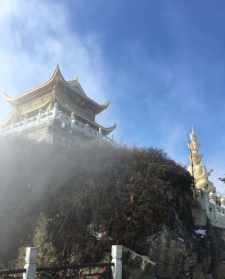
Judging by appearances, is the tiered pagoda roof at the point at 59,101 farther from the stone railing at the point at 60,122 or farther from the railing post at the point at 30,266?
the railing post at the point at 30,266

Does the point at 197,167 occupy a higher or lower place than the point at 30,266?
higher

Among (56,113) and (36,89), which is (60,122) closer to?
(56,113)

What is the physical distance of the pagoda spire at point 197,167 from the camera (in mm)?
33787

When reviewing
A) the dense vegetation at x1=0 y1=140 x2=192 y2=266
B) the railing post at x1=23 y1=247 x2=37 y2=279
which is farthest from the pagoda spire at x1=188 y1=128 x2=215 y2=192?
the railing post at x1=23 y1=247 x2=37 y2=279

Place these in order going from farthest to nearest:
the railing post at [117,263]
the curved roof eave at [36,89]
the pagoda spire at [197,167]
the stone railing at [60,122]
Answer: the pagoda spire at [197,167], the curved roof eave at [36,89], the stone railing at [60,122], the railing post at [117,263]

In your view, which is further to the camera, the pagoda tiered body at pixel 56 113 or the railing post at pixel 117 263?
the pagoda tiered body at pixel 56 113

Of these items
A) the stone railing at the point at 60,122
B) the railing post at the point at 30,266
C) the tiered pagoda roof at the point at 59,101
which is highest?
the tiered pagoda roof at the point at 59,101

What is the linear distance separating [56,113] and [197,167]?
2266 cm

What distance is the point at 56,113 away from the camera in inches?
752

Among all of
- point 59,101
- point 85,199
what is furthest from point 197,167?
point 85,199

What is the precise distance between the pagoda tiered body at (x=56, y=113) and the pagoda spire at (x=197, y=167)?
13223 mm

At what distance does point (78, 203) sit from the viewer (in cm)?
1195

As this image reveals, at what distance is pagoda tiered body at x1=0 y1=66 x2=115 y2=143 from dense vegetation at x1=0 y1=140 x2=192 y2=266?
328cm

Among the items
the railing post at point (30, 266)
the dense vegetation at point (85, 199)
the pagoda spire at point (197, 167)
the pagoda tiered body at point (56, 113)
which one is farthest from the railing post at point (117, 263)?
the pagoda spire at point (197, 167)
